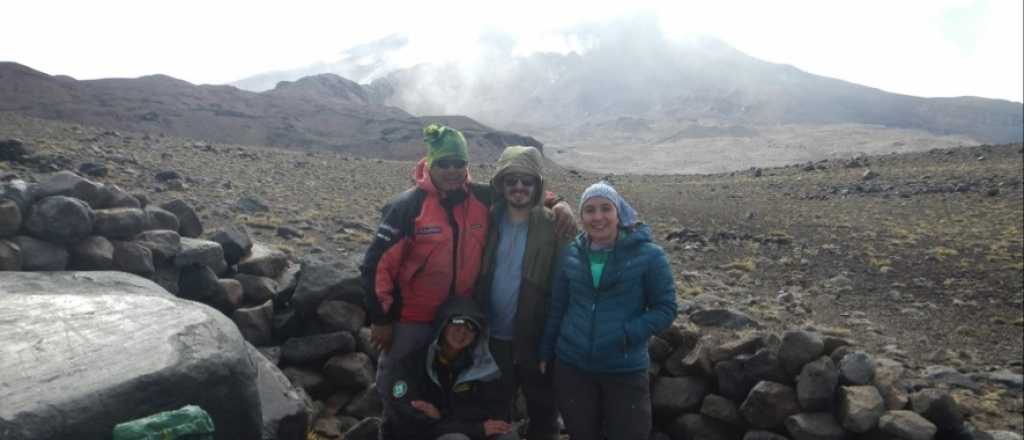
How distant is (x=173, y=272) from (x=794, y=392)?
5.48 meters

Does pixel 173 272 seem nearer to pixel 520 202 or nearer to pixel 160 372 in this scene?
pixel 160 372

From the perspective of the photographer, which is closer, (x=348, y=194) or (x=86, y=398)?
(x=86, y=398)

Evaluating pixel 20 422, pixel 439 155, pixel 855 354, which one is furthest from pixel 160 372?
pixel 855 354

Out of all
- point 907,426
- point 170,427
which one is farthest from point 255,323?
point 907,426

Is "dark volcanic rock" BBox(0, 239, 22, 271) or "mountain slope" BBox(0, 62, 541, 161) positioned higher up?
"mountain slope" BBox(0, 62, 541, 161)

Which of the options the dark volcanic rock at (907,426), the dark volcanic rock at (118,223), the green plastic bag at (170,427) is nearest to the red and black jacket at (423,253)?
the green plastic bag at (170,427)

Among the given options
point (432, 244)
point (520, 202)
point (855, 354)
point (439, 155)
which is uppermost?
point (439, 155)

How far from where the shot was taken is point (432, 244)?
15.6ft

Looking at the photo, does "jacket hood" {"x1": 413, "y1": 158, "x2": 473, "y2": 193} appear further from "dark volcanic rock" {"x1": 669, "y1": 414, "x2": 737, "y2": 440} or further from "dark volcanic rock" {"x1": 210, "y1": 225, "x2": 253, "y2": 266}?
"dark volcanic rock" {"x1": 210, "y1": 225, "x2": 253, "y2": 266}

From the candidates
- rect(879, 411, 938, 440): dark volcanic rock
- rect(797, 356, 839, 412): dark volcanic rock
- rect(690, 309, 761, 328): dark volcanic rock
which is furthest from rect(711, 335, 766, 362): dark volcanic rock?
rect(690, 309, 761, 328): dark volcanic rock

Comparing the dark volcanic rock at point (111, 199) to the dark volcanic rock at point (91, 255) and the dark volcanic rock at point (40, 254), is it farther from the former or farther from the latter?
the dark volcanic rock at point (40, 254)

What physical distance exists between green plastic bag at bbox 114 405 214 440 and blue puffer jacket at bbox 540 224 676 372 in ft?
7.02

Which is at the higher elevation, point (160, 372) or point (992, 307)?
point (160, 372)

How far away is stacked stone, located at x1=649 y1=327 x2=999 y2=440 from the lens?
5.27 metres
